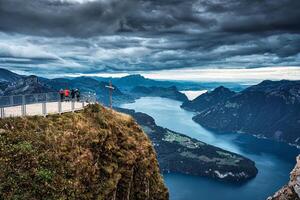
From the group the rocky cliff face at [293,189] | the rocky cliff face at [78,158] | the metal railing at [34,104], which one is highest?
the metal railing at [34,104]

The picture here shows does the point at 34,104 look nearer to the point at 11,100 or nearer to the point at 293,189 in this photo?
the point at 11,100

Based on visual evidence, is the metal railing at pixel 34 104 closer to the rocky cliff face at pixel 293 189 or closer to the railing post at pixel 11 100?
the railing post at pixel 11 100

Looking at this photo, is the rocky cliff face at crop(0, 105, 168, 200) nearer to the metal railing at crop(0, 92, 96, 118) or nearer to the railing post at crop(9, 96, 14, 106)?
the metal railing at crop(0, 92, 96, 118)

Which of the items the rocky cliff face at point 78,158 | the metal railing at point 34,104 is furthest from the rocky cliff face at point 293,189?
the metal railing at point 34,104

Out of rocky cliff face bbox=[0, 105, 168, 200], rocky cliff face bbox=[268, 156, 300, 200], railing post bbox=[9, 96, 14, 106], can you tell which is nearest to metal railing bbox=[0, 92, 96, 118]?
railing post bbox=[9, 96, 14, 106]

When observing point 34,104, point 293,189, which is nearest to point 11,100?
point 34,104

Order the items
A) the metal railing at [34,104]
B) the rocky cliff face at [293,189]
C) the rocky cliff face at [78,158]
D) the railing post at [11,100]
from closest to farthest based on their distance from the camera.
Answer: the rocky cliff face at [78,158] < the metal railing at [34,104] < the railing post at [11,100] < the rocky cliff face at [293,189]

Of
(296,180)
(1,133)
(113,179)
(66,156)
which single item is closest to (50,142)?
(66,156)
